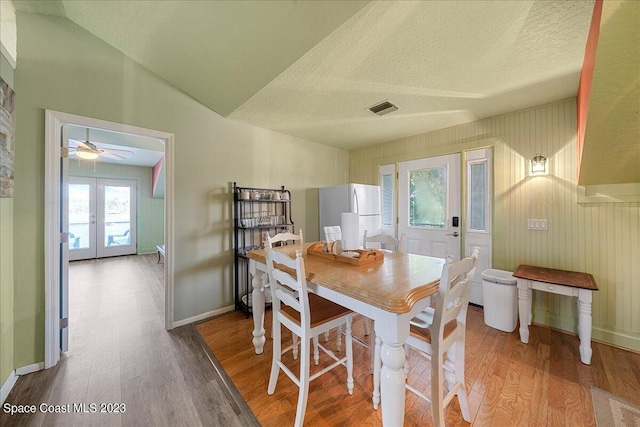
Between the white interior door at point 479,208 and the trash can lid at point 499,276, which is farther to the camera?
the white interior door at point 479,208

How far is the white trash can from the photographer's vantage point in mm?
2330

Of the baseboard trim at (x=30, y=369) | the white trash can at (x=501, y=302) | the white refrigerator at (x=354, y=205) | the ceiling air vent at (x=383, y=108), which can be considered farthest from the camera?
the white refrigerator at (x=354, y=205)

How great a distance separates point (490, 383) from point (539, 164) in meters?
2.19

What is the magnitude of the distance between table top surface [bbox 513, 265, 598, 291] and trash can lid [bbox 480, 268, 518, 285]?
0.39 feet

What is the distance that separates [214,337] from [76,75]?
103 inches

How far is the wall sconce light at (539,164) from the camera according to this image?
2.45 m

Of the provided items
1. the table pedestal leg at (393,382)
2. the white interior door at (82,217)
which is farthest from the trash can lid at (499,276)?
the white interior door at (82,217)

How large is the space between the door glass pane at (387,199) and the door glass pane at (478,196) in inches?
43.6

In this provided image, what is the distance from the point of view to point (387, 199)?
151 inches

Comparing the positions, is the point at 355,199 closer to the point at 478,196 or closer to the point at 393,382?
the point at 478,196

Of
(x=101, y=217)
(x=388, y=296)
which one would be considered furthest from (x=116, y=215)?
(x=388, y=296)


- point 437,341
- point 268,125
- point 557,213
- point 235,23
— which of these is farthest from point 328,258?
point 557,213

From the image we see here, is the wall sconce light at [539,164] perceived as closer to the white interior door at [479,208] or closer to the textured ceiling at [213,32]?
the white interior door at [479,208]

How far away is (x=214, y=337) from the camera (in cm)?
230
